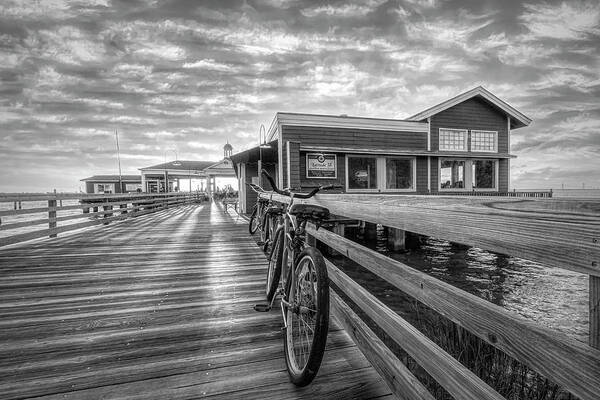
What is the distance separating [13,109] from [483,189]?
53115 millimetres

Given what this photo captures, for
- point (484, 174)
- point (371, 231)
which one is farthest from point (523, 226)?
point (484, 174)

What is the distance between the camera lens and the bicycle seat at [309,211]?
2.00 m

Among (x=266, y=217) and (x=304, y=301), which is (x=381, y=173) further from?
(x=304, y=301)

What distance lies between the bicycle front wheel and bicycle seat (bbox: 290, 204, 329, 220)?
27 cm

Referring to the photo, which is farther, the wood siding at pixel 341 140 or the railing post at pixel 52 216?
the wood siding at pixel 341 140

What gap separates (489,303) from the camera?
95 cm

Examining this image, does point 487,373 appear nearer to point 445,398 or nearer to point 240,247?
point 445,398

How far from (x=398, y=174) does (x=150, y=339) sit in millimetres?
14175

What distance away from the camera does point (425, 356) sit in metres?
1.27

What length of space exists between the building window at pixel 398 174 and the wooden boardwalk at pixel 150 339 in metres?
11.5

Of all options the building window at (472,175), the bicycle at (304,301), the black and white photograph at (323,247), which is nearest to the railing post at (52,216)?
the black and white photograph at (323,247)

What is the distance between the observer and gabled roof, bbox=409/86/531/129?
14125 millimetres

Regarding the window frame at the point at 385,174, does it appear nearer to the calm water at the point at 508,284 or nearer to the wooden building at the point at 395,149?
the wooden building at the point at 395,149

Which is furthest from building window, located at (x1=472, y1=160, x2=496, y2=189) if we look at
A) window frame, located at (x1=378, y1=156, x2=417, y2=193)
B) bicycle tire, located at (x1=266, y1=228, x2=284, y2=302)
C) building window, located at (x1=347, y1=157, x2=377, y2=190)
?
bicycle tire, located at (x1=266, y1=228, x2=284, y2=302)
